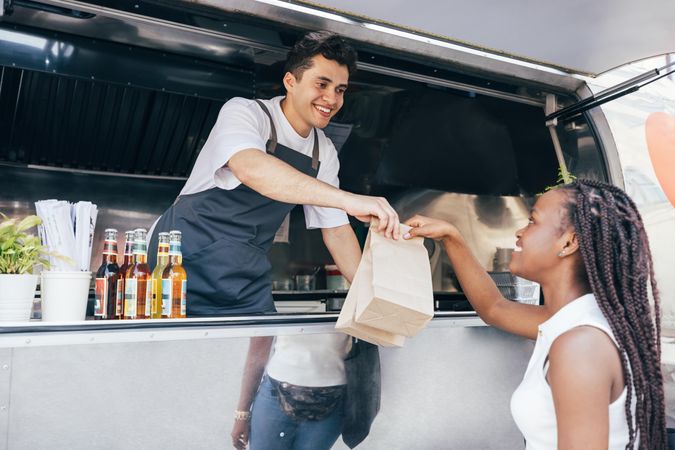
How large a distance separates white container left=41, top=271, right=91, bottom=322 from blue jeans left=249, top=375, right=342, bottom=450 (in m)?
0.47

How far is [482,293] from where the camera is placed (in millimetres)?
1876

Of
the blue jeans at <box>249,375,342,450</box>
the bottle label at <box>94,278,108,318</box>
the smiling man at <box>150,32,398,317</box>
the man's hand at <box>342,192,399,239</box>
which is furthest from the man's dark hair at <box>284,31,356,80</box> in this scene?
the blue jeans at <box>249,375,342,450</box>

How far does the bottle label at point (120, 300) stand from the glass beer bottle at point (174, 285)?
4.1 inches

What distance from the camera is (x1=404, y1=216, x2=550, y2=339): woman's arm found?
1.77 m

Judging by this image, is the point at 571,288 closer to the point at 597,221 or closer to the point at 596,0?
the point at 597,221

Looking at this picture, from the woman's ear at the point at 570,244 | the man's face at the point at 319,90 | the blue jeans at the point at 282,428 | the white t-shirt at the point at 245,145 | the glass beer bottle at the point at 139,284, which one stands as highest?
the man's face at the point at 319,90

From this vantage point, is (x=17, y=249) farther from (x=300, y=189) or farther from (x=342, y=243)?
(x=342, y=243)

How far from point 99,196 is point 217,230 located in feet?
4.63

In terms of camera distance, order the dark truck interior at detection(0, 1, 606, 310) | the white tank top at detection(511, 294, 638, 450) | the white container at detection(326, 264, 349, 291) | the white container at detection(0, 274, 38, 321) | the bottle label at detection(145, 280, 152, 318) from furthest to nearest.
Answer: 1. the white container at detection(326, 264, 349, 291)
2. the dark truck interior at detection(0, 1, 606, 310)
3. the bottle label at detection(145, 280, 152, 318)
4. the white container at detection(0, 274, 38, 321)
5. the white tank top at detection(511, 294, 638, 450)

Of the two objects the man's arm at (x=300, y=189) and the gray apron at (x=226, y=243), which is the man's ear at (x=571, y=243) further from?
the gray apron at (x=226, y=243)

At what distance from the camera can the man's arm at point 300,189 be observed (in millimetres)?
1634

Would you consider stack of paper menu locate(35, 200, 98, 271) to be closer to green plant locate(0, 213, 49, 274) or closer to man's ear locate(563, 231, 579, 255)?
green plant locate(0, 213, 49, 274)

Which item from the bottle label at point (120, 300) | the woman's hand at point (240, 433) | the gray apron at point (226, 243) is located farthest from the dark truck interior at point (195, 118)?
the woman's hand at point (240, 433)

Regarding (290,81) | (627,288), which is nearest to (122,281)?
(290,81)
